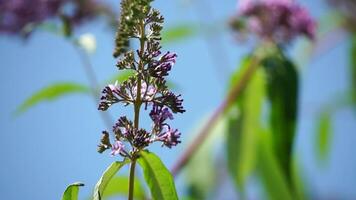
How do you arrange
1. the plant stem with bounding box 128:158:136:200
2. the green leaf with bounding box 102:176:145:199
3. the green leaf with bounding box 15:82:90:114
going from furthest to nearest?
1. the green leaf with bounding box 15:82:90:114
2. the green leaf with bounding box 102:176:145:199
3. the plant stem with bounding box 128:158:136:200

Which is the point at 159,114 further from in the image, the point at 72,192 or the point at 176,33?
the point at 176,33

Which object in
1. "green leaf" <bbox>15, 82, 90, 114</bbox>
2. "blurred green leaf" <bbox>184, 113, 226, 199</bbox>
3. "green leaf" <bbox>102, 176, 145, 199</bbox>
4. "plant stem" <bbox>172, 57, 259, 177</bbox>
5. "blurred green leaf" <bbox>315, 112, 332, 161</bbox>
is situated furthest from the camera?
"blurred green leaf" <bbox>315, 112, 332, 161</bbox>

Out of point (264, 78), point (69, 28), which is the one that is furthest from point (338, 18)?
point (69, 28)

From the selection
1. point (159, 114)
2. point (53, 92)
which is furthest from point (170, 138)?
point (53, 92)

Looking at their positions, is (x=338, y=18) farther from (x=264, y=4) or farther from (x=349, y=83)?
(x=264, y=4)

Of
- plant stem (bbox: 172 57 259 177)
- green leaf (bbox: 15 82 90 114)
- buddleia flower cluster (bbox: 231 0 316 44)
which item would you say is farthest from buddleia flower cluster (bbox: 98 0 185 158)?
buddleia flower cluster (bbox: 231 0 316 44)

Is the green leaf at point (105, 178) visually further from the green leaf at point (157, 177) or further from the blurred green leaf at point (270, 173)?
the blurred green leaf at point (270, 173)

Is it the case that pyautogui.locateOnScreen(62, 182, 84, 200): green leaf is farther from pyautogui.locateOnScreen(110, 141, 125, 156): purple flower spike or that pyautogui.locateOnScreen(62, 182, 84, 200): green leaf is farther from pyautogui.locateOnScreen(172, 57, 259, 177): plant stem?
pyautogui.locateOnScreen(172, 57, 259, 177): plant stem
